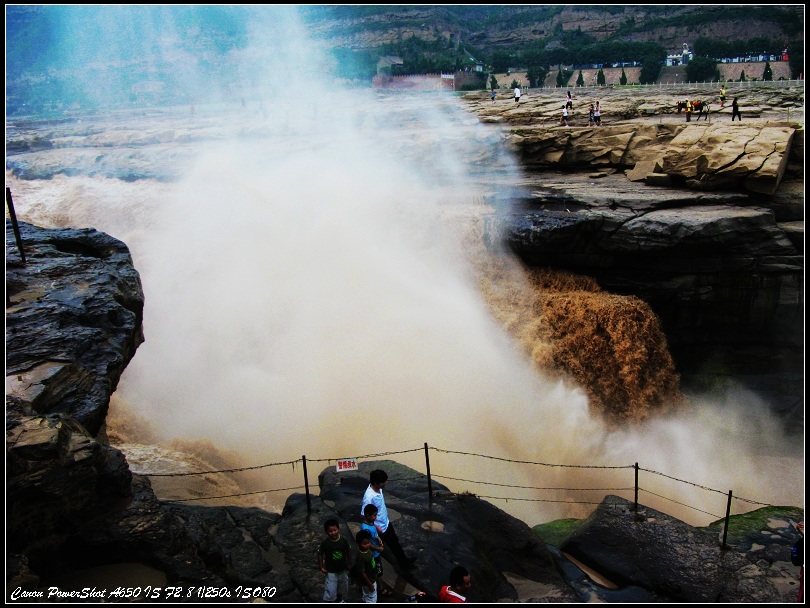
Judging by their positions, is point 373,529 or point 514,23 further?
point 514,23

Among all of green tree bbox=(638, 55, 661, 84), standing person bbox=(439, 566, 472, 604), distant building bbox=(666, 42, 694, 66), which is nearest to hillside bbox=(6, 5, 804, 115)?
distant building bbox=(666, 42, 694, 66)

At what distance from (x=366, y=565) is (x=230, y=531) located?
2.62 m

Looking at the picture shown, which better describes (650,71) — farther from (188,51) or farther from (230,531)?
(230,531)

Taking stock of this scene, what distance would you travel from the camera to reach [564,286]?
47.5 ft

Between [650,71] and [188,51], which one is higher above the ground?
[188,51]

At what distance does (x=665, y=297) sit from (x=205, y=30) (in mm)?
42995

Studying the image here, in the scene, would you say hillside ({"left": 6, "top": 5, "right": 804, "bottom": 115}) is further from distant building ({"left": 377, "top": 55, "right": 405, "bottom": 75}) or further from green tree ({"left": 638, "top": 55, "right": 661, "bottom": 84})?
green tree ({"left": 638, "top": 55, "right": 661, "bottom": 84})

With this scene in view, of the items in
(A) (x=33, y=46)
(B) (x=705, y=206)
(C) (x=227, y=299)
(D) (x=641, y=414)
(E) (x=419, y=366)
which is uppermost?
(A) (x=33, y=46)

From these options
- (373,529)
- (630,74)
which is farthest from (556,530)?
(630,74)

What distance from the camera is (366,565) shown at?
530cm

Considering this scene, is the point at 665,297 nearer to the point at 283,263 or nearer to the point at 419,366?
the point at 419,366

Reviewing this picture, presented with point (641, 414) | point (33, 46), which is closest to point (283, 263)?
point (641, 414)

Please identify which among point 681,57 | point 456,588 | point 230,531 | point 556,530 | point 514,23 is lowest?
point 556,530

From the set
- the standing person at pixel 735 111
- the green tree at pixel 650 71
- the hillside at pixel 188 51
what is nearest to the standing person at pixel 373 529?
the standing person at pixel 735 111
